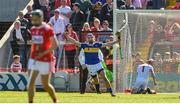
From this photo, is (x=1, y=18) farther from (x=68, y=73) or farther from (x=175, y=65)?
(x=175, y=65)

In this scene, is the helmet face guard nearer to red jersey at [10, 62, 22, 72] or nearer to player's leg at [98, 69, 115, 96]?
player's leg at [98, 69, 115, 96]

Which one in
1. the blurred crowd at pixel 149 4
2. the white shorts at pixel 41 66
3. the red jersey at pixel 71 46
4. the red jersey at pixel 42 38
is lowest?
the red jersey at pixel 71 46

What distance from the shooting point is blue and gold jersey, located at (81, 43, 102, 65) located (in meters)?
26.1

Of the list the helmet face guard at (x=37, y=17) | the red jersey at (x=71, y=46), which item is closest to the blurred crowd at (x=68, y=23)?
the red jersey at (x=71, y=46)

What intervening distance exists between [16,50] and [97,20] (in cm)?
366

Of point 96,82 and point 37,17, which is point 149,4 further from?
point 37,17

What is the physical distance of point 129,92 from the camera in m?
27.0

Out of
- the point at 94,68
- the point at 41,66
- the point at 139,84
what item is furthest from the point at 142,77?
the point at 41,66

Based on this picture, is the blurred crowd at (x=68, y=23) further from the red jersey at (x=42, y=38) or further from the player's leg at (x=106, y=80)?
the red jersey at (x=42, y=38)

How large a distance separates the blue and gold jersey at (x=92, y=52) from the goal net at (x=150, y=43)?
2.56ft

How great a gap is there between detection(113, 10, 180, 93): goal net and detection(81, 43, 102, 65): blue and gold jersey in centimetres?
78

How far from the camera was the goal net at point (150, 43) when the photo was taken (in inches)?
1045

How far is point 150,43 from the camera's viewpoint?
26.7 meters

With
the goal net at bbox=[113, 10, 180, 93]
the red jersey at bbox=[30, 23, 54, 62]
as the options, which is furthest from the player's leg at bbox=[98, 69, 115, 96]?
the red jersey at bbox=[30, 23, 54, 62]
